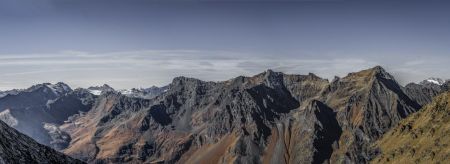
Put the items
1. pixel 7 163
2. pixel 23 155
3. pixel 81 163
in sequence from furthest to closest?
1. pixel 81 163
2. pixel 23 155
3. pixel 7 163

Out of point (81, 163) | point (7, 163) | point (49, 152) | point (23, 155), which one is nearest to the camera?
point (7, 163)

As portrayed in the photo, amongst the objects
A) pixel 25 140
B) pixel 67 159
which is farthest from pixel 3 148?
pixel 67 159

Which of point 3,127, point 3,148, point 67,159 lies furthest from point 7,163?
point 67,159

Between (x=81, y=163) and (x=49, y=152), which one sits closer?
(x=49, y=152)

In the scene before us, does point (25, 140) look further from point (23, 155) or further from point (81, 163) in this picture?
point (81, 163)

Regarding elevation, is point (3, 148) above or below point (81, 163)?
above

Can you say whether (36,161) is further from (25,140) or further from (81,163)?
(81,163)
